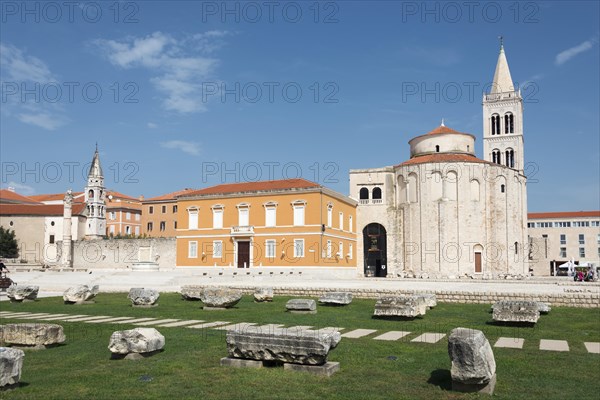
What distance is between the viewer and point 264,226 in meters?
44.6

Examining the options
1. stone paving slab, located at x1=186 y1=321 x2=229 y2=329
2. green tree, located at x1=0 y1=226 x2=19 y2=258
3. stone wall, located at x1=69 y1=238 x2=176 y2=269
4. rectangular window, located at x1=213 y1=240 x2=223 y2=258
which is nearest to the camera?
stone paving slab, located at x1=186 y1=321 x2=229 y2=329

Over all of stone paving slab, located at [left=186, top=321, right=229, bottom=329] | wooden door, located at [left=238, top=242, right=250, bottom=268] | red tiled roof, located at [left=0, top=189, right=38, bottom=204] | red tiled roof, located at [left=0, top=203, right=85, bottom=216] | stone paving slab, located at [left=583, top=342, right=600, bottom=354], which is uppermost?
red tiled roof, located at [left=0, top=189, right=38, bottom=204]

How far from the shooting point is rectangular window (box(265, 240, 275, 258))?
44.0 metres

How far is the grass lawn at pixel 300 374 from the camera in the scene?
6289mm

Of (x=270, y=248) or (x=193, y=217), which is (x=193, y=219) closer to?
(x=193, y=217)

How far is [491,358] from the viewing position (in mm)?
6473

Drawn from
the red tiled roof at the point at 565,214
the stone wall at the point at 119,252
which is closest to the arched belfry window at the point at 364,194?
the stone wall at the point at 119,252

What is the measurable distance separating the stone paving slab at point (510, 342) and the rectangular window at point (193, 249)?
3936 cm

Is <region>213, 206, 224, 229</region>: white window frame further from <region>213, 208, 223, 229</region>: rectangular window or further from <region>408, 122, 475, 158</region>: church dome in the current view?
<region>408, 122, 475, 158</region>: church dome

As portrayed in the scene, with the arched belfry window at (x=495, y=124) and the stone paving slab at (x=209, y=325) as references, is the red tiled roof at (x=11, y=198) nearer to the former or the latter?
the arched belfry window at (x=495, y=124)

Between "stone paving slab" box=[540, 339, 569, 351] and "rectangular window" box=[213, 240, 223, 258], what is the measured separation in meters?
37.5

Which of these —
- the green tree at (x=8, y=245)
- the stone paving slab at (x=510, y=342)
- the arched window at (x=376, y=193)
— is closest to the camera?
the stone paving slab at (x=510, y=342)

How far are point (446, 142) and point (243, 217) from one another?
2587cm

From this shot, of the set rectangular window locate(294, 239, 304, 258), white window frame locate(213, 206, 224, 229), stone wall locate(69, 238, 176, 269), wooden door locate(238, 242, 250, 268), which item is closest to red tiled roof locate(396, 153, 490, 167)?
rectangular window locate(294, 239, 304, 258)
